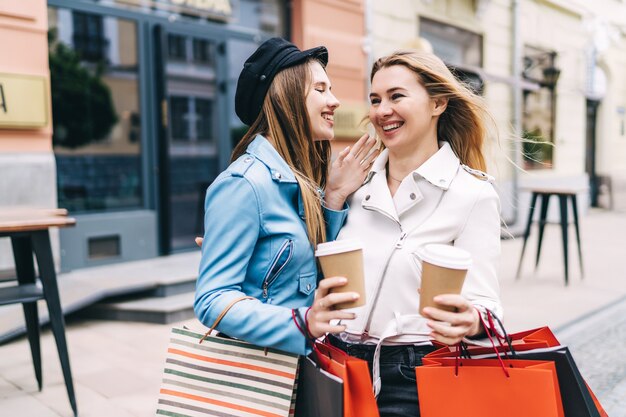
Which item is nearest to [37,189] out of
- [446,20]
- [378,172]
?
[378,172]

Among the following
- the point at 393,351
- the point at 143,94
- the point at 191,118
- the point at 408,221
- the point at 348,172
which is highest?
the point at 143,94

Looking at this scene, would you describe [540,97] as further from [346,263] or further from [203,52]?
[346,263]

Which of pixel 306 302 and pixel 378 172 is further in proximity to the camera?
pixel 378 172

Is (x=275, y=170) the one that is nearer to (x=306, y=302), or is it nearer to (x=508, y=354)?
(x=306, y=302)

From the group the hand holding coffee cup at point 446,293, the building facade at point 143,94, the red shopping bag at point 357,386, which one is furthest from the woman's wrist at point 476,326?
the building facade at point 143,94

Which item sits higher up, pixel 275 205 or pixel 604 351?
pixel 275 205

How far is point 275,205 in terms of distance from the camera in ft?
4.89

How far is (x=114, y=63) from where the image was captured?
655 centimetres

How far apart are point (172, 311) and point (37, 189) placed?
5.81 feet

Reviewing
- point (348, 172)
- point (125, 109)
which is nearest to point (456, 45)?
Answer: point (125, 109)

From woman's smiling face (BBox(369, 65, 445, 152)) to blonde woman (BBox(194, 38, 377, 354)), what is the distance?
0.49 feet

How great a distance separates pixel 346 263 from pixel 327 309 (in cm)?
12

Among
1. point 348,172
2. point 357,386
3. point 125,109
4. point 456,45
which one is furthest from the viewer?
point 456,45

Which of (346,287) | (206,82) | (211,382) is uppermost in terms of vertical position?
(206,82)
